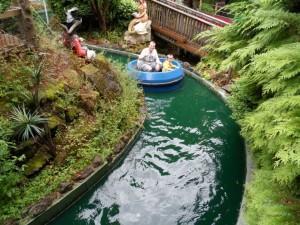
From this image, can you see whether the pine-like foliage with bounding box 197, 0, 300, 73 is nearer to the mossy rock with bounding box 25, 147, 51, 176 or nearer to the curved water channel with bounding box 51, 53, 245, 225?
the curved water channel with bounding box 51, 53, 245, 225

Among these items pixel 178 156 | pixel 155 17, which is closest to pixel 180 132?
pixel 178 156

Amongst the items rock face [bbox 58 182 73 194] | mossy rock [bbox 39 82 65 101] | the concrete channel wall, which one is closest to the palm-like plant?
mossy rock [bbox 39 82 65 101]

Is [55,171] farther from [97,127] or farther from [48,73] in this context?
[48,73]

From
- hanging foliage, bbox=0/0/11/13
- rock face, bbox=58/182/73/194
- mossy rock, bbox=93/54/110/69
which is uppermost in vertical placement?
hanging foliage, bbox=0/0/11/13

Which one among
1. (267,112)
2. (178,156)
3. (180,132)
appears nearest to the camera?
(267,112)

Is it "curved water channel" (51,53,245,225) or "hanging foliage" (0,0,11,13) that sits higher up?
"hanging foliage" (0,0,11,13)

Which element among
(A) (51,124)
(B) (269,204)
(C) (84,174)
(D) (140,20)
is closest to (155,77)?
(D) (140,20)

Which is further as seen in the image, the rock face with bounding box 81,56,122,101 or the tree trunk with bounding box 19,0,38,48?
the rock face with bounding box 81,56,122,101

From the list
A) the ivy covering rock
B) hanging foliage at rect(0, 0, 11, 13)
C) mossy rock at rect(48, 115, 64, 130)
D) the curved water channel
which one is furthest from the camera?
mossy rock at rect(48, 115, 64, 130)
